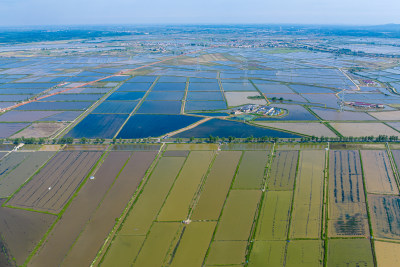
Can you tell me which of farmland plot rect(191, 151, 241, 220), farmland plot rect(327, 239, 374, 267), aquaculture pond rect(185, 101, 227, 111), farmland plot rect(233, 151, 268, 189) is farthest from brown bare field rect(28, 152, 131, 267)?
aquaculture pond rect(185, 101, 227, 111)

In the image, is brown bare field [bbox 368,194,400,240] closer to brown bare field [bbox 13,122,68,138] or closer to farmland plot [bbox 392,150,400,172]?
farmland plot [bbox 392,150,400,172]

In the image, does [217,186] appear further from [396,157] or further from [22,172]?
[396,157]

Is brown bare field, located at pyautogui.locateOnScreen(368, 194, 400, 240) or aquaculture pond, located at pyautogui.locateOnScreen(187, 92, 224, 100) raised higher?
aquaculture pond, located at pyautogui.locateOnScreen(187, 92, 224, 100)

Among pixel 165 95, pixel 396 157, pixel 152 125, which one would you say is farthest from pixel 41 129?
pixel 396 157

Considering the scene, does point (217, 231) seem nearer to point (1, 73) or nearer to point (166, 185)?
point (166, 185)

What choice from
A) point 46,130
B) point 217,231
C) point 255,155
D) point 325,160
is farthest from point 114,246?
point 46,130

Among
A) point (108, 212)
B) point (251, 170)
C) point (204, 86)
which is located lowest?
point (108, 212)
